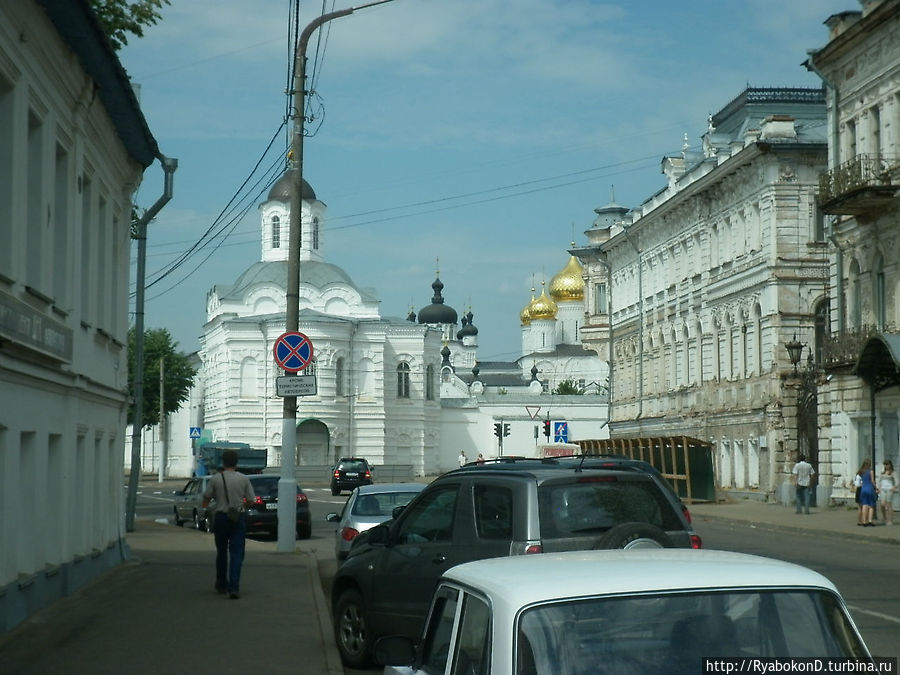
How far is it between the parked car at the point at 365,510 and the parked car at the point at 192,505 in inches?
505

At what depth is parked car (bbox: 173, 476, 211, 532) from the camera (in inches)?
1276

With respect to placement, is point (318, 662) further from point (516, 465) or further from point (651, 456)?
point (651, 456)

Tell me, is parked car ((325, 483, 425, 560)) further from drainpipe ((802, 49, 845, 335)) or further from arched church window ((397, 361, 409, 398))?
arched church window ((397, 361, 409, 398))

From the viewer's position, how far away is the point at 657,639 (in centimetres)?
474

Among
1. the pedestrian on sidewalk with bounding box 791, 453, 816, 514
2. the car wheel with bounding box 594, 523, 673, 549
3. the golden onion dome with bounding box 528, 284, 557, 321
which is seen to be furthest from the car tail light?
the golden onion dome with bounding box 528, 284, 557, 321

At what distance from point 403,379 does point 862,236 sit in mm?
61666

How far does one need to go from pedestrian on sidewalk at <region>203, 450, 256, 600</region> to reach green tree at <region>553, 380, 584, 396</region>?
120 meters

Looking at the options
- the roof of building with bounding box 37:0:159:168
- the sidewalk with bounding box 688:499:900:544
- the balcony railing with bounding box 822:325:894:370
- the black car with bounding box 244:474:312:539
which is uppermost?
the roof of building with bounding box 37:0:159:168

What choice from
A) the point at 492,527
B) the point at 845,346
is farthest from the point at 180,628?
the point at 845,346

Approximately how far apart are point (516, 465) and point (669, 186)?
4835 centimetres

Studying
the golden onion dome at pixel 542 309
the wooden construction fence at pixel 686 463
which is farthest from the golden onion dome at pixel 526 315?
the wooden construction fence at pixel 686 463

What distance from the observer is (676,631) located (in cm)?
475

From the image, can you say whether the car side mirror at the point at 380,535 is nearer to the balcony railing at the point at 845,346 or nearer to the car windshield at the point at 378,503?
the car windshield at the point at 378,503

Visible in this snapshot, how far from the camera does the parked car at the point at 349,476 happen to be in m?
60.8
